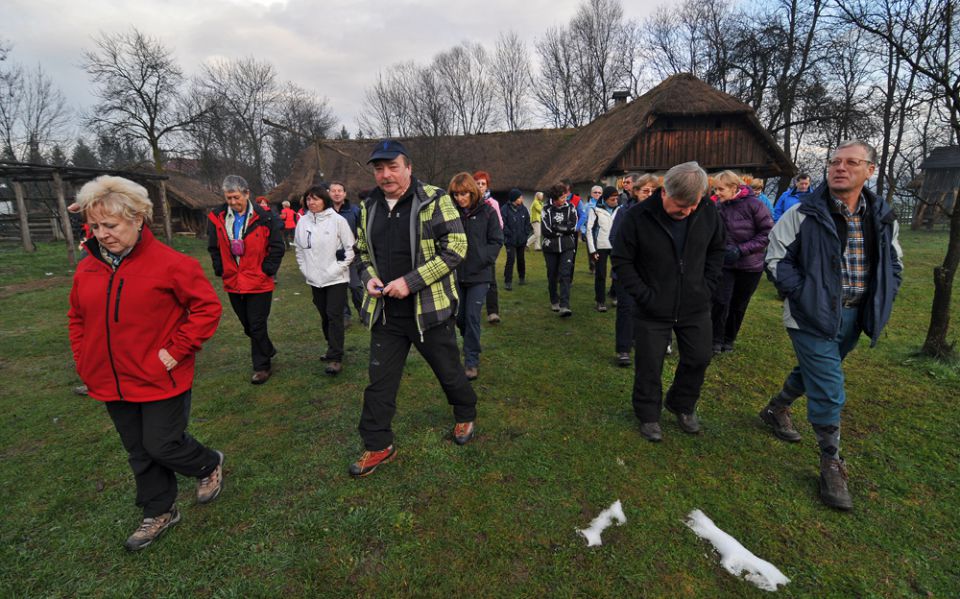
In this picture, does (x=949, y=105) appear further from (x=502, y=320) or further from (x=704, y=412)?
(x=502, y=320)

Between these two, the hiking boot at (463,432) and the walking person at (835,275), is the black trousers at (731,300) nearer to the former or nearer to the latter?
the walking person at (835,275)

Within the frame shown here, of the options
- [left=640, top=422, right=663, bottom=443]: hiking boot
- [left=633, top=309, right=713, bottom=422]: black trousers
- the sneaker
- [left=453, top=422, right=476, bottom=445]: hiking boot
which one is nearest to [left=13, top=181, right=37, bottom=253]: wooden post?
the sneaker

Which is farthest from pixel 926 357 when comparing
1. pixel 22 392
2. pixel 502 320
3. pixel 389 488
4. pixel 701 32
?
pixel 701 32

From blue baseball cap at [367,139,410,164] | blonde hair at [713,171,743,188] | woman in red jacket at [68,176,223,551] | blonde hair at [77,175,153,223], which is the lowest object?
woman in red jacket at [68,176,223,551]

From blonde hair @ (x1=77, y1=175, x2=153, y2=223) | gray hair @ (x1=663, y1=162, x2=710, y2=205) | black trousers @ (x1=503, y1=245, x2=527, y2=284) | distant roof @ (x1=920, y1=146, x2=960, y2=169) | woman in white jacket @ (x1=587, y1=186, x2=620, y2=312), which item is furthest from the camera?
distant roof @ (x1=920, y1=146, x2=960, y2=169)

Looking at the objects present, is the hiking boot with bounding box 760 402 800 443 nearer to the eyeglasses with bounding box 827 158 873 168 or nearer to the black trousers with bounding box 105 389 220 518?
the eyeglasses with bounding box 827 158 873 168

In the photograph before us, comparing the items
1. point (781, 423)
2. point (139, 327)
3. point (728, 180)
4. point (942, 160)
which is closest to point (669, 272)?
point (781, 423)

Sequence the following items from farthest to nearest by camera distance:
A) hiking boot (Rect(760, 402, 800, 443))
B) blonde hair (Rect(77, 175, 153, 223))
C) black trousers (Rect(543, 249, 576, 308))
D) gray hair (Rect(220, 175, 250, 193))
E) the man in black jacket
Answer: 1. black trousers (Rect(543, 249, 576, 308))
2. gray hair (Rect(220, 175, 250, 193))
3. hiking boot (Rect(760, 402, 800, 443))
4. the man in black jacket
5. blonde hair (Rect(77, 175, 153, 223))

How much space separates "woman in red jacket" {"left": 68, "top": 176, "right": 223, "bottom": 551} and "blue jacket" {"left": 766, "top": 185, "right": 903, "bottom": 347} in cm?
336

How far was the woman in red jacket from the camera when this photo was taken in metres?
2.14

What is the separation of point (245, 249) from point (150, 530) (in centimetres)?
252

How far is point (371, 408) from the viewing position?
112 inches

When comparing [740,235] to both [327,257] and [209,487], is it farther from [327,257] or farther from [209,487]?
[209,487]

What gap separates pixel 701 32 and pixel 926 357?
2715cm
